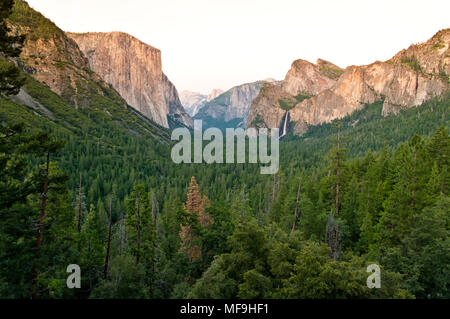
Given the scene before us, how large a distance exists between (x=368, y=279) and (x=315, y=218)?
1683 cm

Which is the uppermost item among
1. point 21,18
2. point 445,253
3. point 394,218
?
point 21,18

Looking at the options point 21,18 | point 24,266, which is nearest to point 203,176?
point 24,266

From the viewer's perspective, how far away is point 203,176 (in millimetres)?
97438

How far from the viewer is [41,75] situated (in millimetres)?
158625

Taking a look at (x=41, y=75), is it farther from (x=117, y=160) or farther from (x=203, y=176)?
(x=203, y=176)

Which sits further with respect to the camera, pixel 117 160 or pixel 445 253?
pixel 117 160

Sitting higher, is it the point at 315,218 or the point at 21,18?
the point at 21,18

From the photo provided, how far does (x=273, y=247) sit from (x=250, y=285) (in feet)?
10.5

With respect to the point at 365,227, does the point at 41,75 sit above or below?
above
